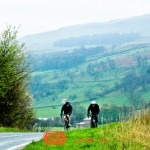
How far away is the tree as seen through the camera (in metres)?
60.8

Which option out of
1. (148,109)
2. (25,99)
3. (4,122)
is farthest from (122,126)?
(25,99)

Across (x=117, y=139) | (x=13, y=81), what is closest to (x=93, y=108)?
(x=117, y=139)

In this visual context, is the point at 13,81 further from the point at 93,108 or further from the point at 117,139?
the point at 117,139

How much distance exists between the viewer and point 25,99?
71438 millimetres

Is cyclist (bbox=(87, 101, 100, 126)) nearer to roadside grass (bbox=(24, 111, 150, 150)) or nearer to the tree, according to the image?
roadside grass (bbox=(24, 111, 150, 150))

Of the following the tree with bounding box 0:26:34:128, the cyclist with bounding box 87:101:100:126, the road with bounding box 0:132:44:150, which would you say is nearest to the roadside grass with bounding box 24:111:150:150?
the road with bounding box 0:132:44:150

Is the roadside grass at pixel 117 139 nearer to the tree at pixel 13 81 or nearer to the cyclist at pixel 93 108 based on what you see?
the cyclist at pixel 93 108

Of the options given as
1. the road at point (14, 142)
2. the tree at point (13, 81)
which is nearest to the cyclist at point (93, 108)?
the road at point (14, 142)

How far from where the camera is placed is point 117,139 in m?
18.9

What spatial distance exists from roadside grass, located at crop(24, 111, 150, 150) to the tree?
Answer: 37279 mm

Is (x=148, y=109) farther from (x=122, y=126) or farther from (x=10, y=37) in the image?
(x=10, y=37)

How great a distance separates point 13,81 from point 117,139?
47.2 metres

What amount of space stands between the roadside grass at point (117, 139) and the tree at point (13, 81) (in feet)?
122

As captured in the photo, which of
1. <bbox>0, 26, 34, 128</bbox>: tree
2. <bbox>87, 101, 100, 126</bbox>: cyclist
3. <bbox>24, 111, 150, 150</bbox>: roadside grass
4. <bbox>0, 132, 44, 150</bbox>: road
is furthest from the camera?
<bbox>0, 26, 34, 128</bbox>: tree
